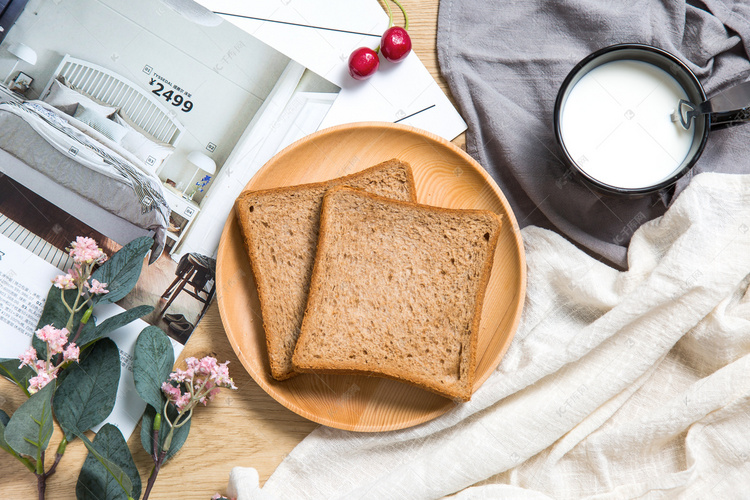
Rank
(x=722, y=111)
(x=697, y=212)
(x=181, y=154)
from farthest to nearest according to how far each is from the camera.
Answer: (x=181, y=154), (x=697, y=212), (x=722, y=111)

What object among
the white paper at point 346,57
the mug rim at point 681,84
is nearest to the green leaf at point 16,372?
the white paper at point 346,57

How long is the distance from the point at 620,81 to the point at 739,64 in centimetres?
32

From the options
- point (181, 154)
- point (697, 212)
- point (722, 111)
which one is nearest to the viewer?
point (722, 111)

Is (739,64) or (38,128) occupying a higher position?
(739,64)

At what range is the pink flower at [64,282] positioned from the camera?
1.03m

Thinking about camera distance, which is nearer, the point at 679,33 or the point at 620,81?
the point at 620,81

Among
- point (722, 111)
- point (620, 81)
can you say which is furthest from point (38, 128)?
point (722, 111)

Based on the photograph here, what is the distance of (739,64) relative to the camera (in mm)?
1052

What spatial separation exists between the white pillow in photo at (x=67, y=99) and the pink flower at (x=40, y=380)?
1.75ft

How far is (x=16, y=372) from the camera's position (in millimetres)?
1019

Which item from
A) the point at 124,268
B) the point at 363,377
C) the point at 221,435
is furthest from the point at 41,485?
the point at 363,377

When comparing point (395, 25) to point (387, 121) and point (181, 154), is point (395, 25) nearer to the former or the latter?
point (387, 121)

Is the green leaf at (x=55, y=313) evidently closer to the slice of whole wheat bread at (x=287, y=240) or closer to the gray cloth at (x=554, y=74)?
the slice of whole wheat bread at (x=287, y=240)

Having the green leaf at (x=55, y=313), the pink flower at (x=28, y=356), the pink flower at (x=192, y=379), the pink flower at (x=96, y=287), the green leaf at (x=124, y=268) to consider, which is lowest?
the pink flower at (x=28, y=356)
